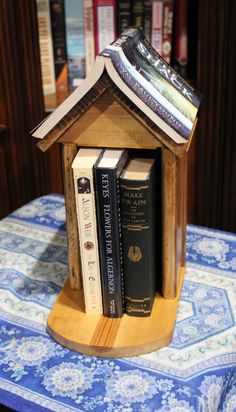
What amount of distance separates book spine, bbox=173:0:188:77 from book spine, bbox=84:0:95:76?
0.81ft

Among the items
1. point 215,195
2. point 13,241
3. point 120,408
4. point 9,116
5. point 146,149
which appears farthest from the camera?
point 215,195

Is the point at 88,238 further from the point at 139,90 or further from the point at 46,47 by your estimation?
the point at 46,47

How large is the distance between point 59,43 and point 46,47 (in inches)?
1.6

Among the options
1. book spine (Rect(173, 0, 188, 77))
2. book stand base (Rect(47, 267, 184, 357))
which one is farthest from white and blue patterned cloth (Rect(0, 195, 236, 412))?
book spine (Rect(173, 0, 188, 77))

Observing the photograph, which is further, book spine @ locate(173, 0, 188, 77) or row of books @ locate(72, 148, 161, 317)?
book spine @ locate(173, 0, 188, 77)

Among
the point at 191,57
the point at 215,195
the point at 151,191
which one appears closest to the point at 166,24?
the point at 191,57

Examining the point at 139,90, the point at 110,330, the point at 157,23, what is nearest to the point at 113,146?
the point at 139,90

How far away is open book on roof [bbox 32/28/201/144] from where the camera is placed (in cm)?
78

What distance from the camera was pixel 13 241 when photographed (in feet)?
3.80

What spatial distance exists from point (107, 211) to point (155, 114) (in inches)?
6.1

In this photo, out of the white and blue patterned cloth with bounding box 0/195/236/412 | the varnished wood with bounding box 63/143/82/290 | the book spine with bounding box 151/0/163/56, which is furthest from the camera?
the book spine with bounding box 151/0/163/56

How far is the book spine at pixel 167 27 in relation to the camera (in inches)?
64.2

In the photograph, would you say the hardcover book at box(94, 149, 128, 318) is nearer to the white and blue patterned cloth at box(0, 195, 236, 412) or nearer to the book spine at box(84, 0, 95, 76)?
the white and blue patterned cloth at box(0, 195, 236, 412)

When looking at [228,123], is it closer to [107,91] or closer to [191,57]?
[191,57]
